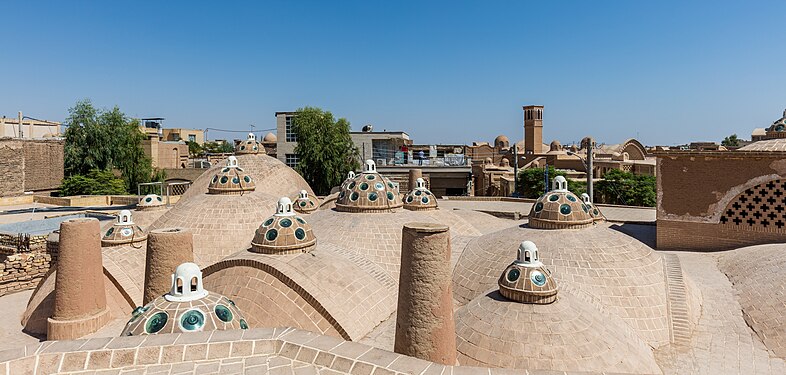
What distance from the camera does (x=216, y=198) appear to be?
14.4 meters

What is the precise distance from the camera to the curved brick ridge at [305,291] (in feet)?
28.1

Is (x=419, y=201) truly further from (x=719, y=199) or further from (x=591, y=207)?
(x=719, y=199)

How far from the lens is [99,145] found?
3484 cm

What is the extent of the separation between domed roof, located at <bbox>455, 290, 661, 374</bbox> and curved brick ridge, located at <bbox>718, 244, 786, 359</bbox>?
289 cm

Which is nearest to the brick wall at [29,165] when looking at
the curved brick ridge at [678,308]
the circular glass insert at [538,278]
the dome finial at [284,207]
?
the dome finial at [284,207]

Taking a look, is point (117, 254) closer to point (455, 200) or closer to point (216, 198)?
point (216, 198)

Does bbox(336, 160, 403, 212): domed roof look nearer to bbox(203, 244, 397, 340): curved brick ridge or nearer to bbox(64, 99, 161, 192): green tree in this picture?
bbox(203, 244, 397, 340): curved brick ridge

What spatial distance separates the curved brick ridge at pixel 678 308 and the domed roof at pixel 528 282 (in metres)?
3.06

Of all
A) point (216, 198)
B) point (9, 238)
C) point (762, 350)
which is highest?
point (216, 198)

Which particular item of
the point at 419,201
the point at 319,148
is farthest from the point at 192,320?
the point at 319,148

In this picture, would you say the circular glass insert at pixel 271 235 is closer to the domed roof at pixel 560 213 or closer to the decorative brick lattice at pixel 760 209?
the domed roof at pixel 560 213

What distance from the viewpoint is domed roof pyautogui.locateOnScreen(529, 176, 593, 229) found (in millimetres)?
11070

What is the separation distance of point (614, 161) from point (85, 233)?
1353 inches

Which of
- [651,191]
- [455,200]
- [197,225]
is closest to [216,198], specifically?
[197,225]
